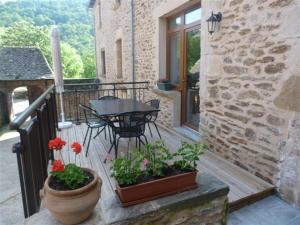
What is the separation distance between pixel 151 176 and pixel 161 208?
23cm

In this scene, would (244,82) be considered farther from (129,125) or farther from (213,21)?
(129,125)

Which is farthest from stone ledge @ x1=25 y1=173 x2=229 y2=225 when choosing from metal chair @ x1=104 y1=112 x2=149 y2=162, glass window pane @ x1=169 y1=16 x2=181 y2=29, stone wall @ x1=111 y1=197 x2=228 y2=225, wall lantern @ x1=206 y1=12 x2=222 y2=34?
glass window pane @ x1=169 y1=16 x2=181 y2=29

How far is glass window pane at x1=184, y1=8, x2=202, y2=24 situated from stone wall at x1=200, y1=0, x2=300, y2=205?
1.87 feet

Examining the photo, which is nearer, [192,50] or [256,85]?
[256,85]

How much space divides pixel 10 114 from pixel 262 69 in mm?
14434

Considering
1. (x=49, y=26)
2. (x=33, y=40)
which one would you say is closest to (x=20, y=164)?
(x=49, y=26)

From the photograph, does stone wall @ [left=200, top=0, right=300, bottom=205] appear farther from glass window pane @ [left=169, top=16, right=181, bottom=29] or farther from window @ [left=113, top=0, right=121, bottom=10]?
window @ [left=113, top=0, right=121, bottom=10]

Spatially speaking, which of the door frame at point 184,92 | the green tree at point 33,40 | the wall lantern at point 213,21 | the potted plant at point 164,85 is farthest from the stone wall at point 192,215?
the green tree at point 33,40

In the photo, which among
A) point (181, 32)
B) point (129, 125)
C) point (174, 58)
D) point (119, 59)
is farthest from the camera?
point (119, 59)

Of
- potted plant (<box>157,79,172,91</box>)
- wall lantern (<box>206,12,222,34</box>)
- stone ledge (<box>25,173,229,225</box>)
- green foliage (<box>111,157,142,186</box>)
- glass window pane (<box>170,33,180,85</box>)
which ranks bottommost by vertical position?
stone ledge (<box>25,173,229,225</box>)

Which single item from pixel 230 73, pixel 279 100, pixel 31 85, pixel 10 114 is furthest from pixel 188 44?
pixel 10 114

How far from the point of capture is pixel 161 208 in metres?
1.47

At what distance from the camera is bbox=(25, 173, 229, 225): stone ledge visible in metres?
1.42

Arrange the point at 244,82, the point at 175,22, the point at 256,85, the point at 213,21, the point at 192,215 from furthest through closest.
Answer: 1. the point at 175,22
2. the point at 213,21
3. the point at 244,82
4. the point at 256,85
5. the point at 192,215
